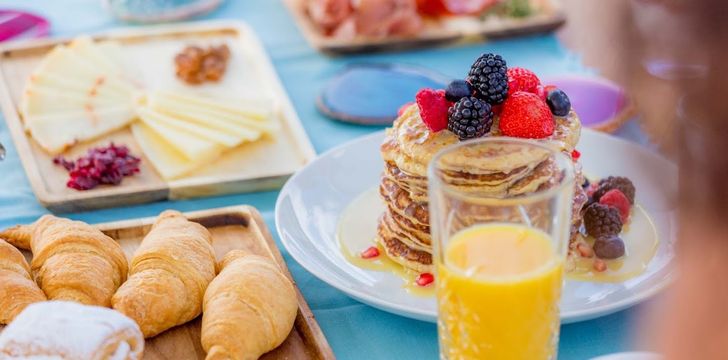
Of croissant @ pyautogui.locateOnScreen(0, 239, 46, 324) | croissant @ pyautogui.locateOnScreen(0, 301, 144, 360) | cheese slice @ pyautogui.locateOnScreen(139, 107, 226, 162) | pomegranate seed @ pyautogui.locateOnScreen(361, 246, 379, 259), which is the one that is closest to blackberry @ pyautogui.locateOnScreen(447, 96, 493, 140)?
pomegranate seed @ pyautogui.locateOnScreen(361, 246, 379, 259)

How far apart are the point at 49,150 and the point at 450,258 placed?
44.7 inches

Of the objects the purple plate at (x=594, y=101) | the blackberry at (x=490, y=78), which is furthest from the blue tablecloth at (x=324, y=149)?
the blackberry at (x=490, y=78)

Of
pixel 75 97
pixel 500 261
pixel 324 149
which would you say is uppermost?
pixel 500 261

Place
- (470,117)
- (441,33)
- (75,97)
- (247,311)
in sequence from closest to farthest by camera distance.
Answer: (247,311) < (470,117) < (75,97) < (441,33)

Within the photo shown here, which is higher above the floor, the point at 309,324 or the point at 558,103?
the point at 558,103

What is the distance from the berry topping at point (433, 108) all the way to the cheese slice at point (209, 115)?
66 cm

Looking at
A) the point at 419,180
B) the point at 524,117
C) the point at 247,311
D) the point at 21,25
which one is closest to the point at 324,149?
the point at 419,180

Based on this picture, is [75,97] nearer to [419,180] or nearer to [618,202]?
[419,180]

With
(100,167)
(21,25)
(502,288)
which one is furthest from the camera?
(21,25)

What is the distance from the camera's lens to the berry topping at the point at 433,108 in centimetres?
124

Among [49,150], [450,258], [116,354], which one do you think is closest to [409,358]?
[450,258]

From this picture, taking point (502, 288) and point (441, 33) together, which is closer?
point (502, 288)

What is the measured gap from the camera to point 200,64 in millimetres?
2154

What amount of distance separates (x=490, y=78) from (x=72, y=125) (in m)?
1.06
